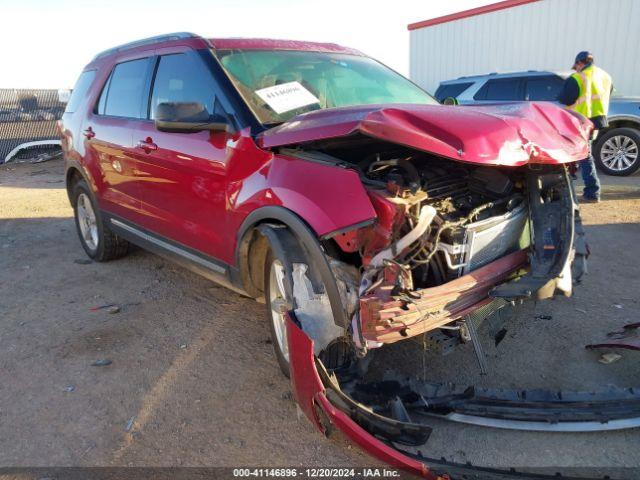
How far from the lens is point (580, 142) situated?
289 cm

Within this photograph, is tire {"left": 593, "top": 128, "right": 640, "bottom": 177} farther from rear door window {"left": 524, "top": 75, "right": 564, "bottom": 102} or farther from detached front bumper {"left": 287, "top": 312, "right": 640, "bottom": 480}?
detached front bumper {"left": 287, "top": 312, "right": 640, "bottom": 480}

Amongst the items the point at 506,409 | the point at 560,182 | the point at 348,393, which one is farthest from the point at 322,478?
the point at 560,182

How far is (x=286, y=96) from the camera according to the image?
3348 mm

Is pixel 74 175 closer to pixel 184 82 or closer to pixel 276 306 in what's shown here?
pixel 184 82

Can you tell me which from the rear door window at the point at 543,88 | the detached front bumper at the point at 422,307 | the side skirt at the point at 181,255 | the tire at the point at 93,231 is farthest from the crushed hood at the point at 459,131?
the rear door window at the point at 543,88

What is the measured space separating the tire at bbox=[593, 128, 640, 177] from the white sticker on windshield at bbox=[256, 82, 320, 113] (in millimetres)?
7399

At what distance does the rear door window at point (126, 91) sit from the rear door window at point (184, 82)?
24cm

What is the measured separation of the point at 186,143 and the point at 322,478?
2.27 metres

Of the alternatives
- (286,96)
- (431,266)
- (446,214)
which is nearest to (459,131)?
(446,214)

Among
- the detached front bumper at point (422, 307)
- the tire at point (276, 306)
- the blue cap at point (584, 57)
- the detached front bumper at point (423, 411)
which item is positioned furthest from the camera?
the blue cap at point (584, 57)

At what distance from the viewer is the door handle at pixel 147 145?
151 inches

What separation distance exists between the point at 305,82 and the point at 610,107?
741 centimetres

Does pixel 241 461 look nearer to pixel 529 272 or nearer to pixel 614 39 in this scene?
pixel 529 272

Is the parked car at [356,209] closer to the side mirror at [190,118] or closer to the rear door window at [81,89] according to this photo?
the side mirror at [190,118]
